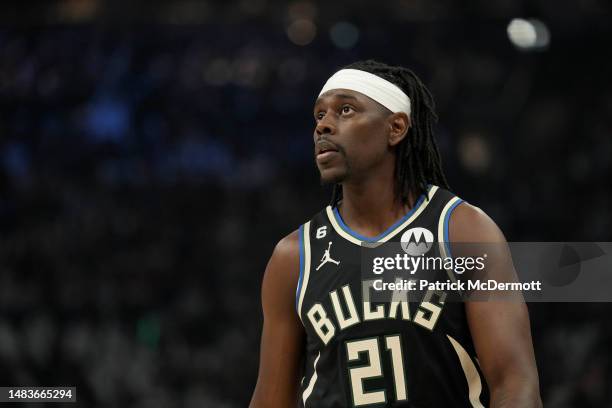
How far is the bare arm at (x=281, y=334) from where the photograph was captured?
8.61ft

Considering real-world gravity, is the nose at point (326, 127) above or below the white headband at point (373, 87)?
below

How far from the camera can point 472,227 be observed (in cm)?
242

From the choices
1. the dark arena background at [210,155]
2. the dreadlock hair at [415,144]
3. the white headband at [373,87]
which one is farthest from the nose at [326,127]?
the dark arena background at [210,155]

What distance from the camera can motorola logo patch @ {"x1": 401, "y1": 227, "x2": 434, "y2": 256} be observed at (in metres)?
2.47

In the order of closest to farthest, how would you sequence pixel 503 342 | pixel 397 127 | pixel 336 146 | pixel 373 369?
pixel 503 342 < pixel 373 369 < pixel 336 146 < pixel 397 127

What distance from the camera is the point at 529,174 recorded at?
234 inches

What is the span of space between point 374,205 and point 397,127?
9.6 inches

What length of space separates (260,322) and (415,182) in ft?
11.0

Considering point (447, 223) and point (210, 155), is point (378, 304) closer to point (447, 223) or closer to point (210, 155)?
point (447, 223)

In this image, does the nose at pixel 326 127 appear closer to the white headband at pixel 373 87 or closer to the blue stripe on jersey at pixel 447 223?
the white headband at pixel 373 87

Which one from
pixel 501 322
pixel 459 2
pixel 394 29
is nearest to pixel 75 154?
pixel 394 29

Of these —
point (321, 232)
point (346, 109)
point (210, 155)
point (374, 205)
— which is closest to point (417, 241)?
point (374, 205)

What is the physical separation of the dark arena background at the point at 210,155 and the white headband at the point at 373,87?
3.28m

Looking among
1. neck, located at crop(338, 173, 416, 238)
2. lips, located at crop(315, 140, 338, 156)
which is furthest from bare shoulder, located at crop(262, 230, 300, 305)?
lips, located at crop(315, 140, 338, 156)
